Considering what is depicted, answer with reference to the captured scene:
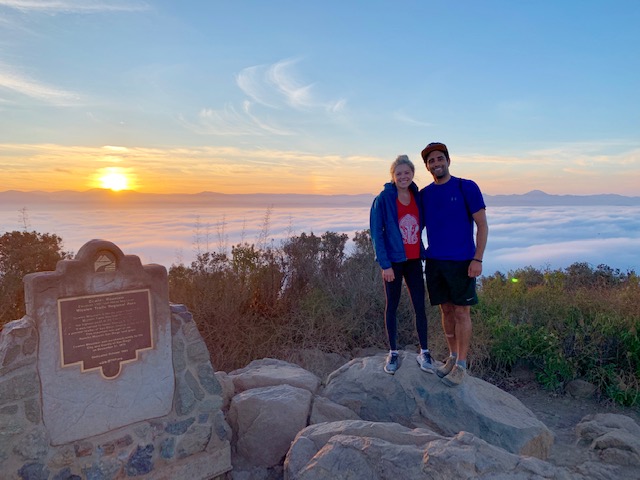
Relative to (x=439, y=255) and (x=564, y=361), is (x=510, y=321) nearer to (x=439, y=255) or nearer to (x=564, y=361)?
(x=564, y=361)

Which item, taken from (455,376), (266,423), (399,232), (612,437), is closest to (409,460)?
(266,423)

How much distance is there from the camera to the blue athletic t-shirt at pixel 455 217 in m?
4.62

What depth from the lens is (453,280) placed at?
466 centimetres

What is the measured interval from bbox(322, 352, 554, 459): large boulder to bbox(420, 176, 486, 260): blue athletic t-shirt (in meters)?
1.37

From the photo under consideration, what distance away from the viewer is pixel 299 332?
736 centimetres

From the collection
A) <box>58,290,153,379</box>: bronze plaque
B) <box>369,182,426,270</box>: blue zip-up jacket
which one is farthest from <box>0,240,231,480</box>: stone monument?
<box>369,182,426,270</box>: blue zip-up jacket

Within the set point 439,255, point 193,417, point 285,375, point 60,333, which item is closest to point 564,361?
point 439,255

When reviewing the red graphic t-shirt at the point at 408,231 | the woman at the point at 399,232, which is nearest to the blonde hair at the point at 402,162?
the woman at the point at 399,232

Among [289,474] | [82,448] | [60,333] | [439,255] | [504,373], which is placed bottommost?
[504,373]

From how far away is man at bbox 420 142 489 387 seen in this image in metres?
4.61

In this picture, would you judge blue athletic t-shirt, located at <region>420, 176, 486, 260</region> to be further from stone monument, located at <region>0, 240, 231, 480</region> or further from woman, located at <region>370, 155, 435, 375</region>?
stone monument, located at <region>0, 240, 231, 480</region>

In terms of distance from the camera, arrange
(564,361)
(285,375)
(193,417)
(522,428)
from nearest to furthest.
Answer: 1. (193,417)
2. (522,428)
3. (285,375)
4. (564,361)

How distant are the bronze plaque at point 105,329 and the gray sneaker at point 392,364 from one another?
2.41 m

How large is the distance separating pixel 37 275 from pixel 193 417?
5.76 ft
